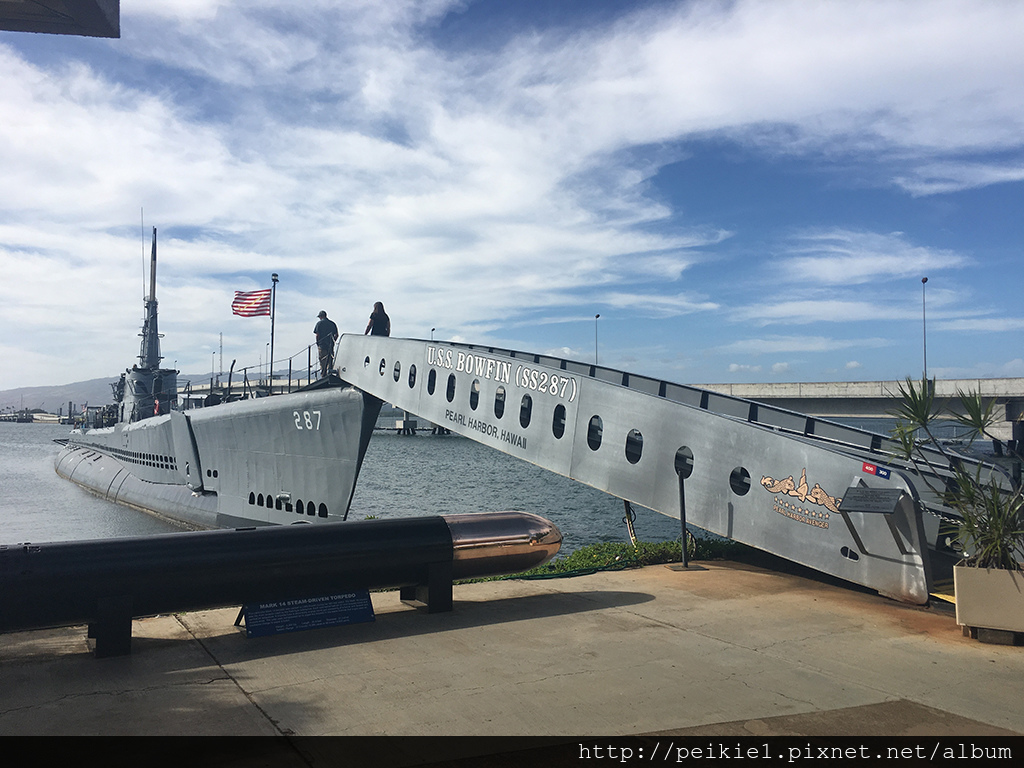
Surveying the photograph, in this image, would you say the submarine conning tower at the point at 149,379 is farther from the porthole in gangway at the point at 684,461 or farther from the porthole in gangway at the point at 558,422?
the porthole in gangway at the point at 684,461

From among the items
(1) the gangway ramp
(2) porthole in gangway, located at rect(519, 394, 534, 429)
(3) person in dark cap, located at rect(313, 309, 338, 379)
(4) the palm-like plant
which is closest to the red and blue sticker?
(1) the gangway ramp

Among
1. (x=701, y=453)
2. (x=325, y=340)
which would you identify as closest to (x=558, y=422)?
(x=701, y=453)

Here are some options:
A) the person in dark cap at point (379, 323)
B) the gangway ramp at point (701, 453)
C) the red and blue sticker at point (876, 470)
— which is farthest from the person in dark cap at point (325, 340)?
the red and blue sticker at point (876, 470)

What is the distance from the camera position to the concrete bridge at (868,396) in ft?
108

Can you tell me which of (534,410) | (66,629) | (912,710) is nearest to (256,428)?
(534,410)

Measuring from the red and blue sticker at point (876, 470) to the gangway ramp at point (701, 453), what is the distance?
17mm

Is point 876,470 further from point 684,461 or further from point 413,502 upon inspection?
point 413,502

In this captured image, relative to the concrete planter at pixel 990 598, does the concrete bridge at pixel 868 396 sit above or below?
above

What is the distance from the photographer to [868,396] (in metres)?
38.4

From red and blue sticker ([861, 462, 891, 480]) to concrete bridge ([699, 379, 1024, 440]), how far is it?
947 inches

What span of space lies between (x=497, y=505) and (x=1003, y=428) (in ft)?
85.8

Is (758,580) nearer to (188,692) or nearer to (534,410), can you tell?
(534,410)
